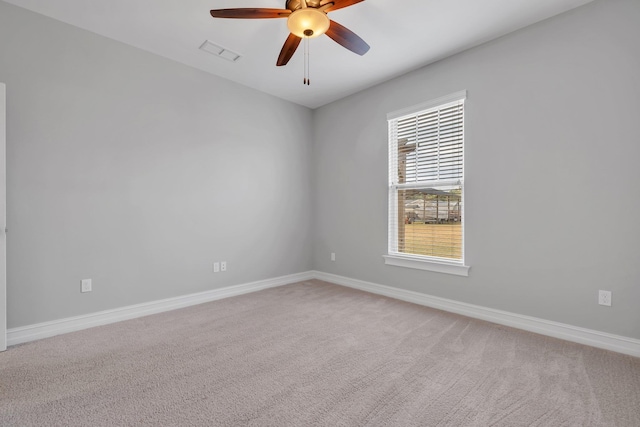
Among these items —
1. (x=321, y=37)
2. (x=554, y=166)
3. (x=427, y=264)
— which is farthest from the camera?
(x=427, y=264)

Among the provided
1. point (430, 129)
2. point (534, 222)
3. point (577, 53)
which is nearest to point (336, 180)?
point (430, 129)

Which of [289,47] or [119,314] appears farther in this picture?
[119,314]

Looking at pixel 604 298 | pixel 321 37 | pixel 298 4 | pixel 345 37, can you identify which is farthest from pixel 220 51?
pixel 604 298

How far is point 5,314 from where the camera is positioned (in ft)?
7.38

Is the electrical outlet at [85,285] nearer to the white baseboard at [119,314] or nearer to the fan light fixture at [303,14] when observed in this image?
the white baseboard at [119,314]

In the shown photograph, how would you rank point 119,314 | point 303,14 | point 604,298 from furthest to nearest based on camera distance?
point 119,314, point 604,298, point 303,14

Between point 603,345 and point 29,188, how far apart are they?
483 centimetres

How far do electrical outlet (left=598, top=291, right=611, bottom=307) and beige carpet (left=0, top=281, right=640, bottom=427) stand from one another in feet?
1.22

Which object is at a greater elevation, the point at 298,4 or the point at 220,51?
the point at 220,51

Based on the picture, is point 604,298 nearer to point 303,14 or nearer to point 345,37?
point 345,37

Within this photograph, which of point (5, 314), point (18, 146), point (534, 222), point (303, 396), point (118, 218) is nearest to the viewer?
point (303, 396)

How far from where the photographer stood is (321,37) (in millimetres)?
2785

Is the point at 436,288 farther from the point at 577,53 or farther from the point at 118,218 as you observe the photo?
the point at 118,218

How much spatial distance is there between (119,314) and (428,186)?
3543 millimetres
